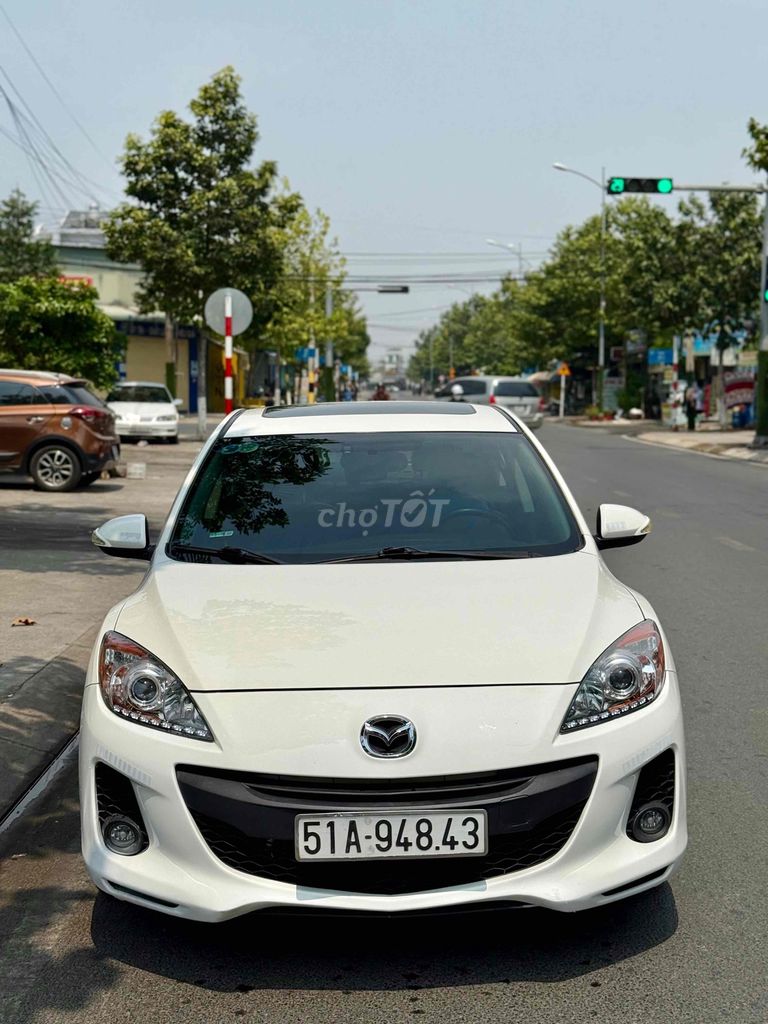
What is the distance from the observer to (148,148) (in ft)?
102

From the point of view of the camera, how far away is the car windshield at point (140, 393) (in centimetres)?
2994

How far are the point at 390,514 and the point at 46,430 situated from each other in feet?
44.8

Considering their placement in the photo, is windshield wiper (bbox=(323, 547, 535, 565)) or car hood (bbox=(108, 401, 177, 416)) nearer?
windshield wiper (bbox=(323, 547, 535, 565))

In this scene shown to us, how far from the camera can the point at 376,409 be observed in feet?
18.5

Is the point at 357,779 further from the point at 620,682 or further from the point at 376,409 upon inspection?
the point at 376,409

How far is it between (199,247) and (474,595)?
91.2ft

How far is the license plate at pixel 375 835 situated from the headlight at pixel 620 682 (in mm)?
409

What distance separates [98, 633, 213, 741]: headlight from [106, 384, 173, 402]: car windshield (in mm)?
26614

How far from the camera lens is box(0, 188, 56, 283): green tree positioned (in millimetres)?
56625

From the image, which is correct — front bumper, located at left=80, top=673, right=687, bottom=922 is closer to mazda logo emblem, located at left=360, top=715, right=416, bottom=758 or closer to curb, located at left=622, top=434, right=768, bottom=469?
mazda logo emblem, located at left=360, top=715, right=416, bottom=758

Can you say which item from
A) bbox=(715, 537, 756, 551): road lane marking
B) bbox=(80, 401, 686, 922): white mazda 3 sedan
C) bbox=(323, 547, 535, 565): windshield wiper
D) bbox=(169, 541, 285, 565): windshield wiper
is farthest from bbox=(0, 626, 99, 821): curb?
bbox=(715, 537, 756, 551): road lane marking

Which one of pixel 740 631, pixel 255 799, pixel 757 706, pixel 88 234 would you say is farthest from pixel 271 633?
pixel 88 234

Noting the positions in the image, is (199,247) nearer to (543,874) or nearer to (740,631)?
(740,631)

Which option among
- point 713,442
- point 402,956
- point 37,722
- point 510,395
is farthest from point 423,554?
point 510,395
